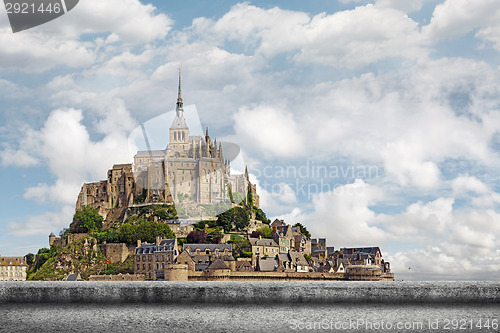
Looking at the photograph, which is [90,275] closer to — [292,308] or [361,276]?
[361,276]

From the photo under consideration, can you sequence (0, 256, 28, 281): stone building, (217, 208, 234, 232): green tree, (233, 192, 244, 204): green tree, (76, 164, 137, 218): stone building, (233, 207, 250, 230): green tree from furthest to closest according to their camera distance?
(233, 192, 244, 204): green tree, (76, 164, 137, 218): stone building, (0, 256, 28, 281): stone building, (233, 207, 250, 230): green tree, (217, 208, 234, 232): green tree

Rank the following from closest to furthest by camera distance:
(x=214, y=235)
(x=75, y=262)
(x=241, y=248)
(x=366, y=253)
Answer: (x=241, y=248) < (x=75, y=262) < (x=214, y=235) < (x=366, y=253)

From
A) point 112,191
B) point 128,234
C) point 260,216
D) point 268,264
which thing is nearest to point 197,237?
point 128,234

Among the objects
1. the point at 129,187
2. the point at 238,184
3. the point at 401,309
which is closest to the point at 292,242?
the point at 238,184

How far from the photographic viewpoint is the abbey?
257 feet

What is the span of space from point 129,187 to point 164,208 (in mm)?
10229

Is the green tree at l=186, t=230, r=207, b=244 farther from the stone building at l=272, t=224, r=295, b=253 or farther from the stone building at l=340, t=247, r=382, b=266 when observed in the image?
the stone building at l=340, t=247, r=382, b=266

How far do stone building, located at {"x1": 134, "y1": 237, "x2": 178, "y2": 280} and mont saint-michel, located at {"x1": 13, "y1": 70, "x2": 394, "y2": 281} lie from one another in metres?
0.10

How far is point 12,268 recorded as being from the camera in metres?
74.1

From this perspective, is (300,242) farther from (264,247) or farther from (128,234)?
(128,234)

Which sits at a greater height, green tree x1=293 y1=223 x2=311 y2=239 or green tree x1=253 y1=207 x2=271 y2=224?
green tree x1=253 y1=207 x2=271 y2=224

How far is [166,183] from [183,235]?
1462cm

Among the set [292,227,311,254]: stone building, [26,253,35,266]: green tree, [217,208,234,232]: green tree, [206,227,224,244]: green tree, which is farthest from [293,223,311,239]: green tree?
[26,253,35,266]: green tree

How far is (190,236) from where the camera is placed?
2447 inches
